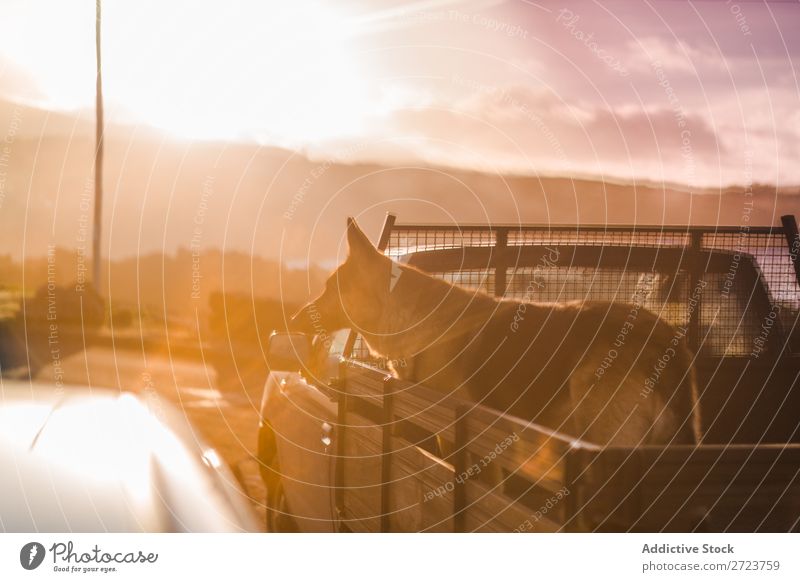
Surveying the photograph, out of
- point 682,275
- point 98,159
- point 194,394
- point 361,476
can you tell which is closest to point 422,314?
point 361,476

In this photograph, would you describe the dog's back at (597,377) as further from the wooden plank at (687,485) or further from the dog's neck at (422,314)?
the wooden plank at (687,485)

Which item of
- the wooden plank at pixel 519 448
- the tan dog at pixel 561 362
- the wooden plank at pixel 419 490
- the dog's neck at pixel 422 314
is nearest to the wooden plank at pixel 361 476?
the wooden plank at pixel 419 490

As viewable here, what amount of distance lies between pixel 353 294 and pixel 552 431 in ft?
8.05

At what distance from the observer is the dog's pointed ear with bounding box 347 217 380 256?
176 inches

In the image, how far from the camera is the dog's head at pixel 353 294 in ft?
14.7

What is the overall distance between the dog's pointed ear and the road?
158 cm

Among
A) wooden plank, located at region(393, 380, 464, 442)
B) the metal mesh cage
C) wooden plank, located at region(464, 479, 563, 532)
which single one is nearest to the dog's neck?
the metal mesh cage

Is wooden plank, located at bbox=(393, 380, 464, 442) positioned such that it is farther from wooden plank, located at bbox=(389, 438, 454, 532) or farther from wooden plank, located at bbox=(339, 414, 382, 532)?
wooden plank, located at bbox=(339, 414, 382, 532)

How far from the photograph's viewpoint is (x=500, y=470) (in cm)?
254

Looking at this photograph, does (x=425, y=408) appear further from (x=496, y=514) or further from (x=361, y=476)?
(x=361, y=476)

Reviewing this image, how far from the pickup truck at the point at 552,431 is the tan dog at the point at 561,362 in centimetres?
36

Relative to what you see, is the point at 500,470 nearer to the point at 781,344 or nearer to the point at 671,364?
the point at 671,364
